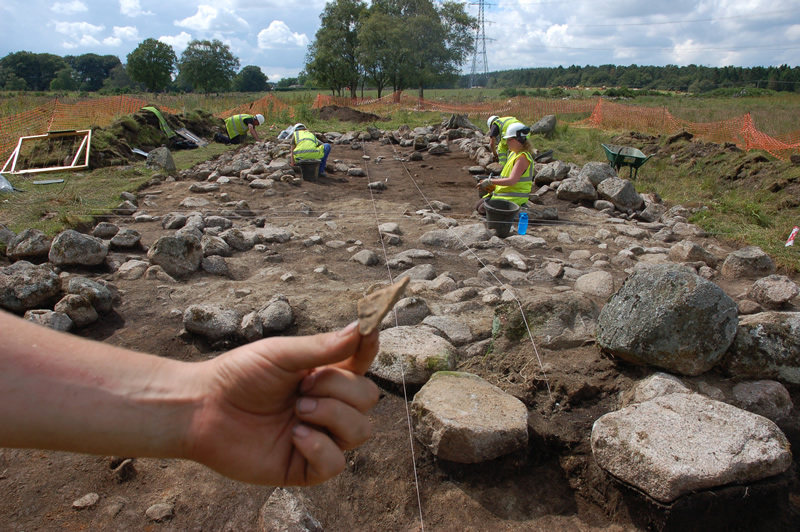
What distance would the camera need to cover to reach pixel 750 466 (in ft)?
6.48

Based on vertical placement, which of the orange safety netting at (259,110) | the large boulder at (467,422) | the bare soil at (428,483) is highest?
the orange safety netting at (259,110)

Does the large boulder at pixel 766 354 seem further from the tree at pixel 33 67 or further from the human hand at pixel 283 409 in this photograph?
the tree at pixel 33 67

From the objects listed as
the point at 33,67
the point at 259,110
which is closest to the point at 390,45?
the point at 259,110

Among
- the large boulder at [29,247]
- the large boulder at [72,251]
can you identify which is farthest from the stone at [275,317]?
the large boulder at [29,247]

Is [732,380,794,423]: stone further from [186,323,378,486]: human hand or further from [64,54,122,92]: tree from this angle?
[64,54,122,92]: tree

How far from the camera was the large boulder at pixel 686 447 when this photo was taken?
1935mm

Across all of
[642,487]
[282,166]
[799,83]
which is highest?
[799,83]

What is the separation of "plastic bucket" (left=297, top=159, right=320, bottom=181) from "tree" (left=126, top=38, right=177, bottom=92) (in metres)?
54.4

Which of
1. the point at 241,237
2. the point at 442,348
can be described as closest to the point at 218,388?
the point at 442,348

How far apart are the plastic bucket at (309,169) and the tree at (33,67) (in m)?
78.6

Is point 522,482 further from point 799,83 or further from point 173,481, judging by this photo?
point 799,83

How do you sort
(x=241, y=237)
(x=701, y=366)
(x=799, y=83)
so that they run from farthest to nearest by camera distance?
1. (x=799, y=83)
2. (x=241, y=237)
3. (x=701, y=366)

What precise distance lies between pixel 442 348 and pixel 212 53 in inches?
2389

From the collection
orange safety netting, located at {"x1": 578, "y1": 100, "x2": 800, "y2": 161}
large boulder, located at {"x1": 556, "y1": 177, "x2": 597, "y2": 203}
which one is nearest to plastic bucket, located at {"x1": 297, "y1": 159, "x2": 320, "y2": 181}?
large boulder, located at {"x1": 556, "y1": 177, "x2": 597, "y2": 203}
